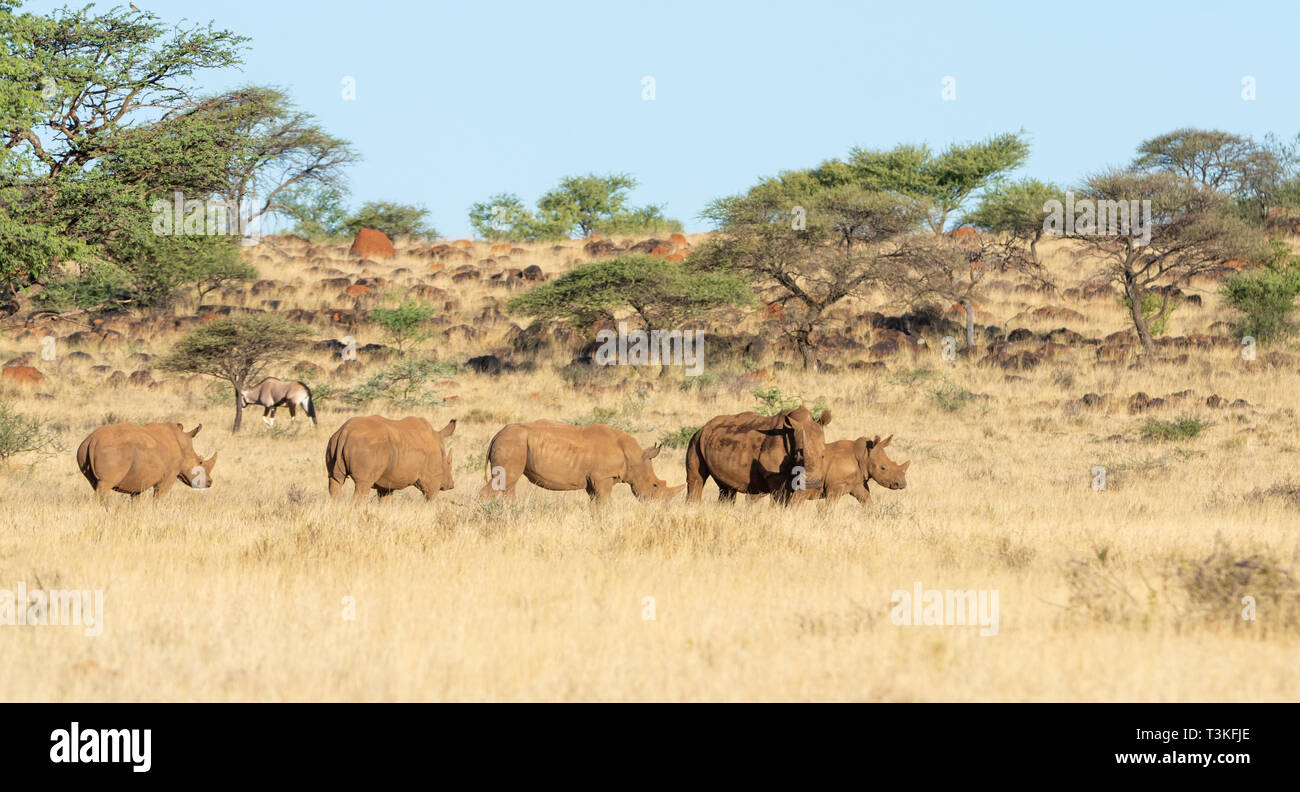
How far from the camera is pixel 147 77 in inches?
731

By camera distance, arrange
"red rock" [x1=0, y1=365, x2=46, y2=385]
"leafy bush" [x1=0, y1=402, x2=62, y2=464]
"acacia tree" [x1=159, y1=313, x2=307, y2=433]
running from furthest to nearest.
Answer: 1. "red rock" [x1=0, y1=365, x2=46, y2=385]
2. "acacia tree" [x1=159, y1=313, x2=307, y2=433]
3. "leafy bush" [x1=0, y1=402, x2=62, y2=464]

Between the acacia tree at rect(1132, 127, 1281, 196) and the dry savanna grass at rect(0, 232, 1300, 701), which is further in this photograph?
the acacia tree at rect(1132, 127, 1281, 196)

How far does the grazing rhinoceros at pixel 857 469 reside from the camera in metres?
13.9

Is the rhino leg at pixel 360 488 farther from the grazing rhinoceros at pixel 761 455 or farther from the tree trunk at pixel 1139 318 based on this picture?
the tree trunk at pixel 1139 318

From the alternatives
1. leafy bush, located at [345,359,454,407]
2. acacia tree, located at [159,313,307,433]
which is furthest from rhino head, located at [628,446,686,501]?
leafy bush, located at [345,359,454,407]

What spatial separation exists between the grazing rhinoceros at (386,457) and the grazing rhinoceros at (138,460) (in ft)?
4.49

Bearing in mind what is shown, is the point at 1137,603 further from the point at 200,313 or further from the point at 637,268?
the point at 200,313

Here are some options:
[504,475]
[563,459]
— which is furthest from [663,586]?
[504,475]

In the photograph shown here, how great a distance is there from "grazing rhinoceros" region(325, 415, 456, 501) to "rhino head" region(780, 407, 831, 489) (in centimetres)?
403

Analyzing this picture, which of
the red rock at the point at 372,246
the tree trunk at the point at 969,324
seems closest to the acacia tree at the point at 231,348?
the tree trunk at the point at 969,324

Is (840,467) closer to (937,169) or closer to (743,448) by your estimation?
(743,448)

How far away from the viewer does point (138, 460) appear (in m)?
13.5

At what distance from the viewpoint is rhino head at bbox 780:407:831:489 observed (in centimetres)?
1303

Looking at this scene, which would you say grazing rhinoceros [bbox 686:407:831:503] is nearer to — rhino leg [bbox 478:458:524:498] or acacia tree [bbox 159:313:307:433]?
rhino leg [bbox 478:458:524:498]
